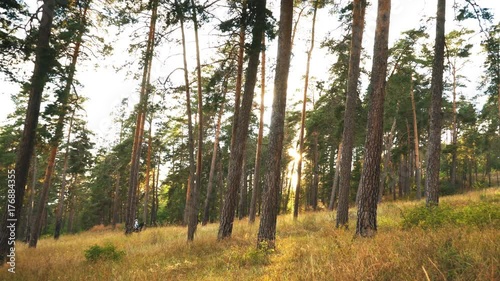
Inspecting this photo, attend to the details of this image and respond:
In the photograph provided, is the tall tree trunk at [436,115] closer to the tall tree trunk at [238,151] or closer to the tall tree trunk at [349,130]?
the tall tree trunk at [349,130]

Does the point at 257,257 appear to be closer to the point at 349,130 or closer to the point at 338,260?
the point at 338,260

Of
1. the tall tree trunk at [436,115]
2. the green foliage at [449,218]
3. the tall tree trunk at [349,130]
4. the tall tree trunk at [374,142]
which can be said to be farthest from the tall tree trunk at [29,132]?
the tall tree trunk at [436,115]

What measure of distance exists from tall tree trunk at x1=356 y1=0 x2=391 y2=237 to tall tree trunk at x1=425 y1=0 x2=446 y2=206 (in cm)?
427

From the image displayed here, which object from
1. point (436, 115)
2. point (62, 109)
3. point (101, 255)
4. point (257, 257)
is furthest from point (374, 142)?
point (62, 109)

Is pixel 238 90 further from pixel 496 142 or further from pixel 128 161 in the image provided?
pixel 496 142

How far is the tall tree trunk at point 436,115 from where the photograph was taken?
32.8 ft

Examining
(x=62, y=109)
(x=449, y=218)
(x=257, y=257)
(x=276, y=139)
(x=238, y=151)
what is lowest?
(x=257, y=257)

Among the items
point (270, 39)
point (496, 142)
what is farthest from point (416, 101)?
point (270, 39)

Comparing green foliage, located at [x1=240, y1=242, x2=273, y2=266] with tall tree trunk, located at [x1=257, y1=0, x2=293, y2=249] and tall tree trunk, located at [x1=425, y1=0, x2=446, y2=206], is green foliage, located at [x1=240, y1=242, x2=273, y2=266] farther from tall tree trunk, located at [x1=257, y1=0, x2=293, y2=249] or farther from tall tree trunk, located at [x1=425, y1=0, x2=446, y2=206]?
tall tree trunk, located at [x1=425, y1=0, x2=446, y2=206]

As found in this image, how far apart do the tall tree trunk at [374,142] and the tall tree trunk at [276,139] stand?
6.94 ft

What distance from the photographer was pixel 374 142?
7012mm

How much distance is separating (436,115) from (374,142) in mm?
4731

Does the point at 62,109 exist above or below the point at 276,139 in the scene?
above

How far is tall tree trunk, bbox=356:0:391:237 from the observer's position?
694 centimetres
